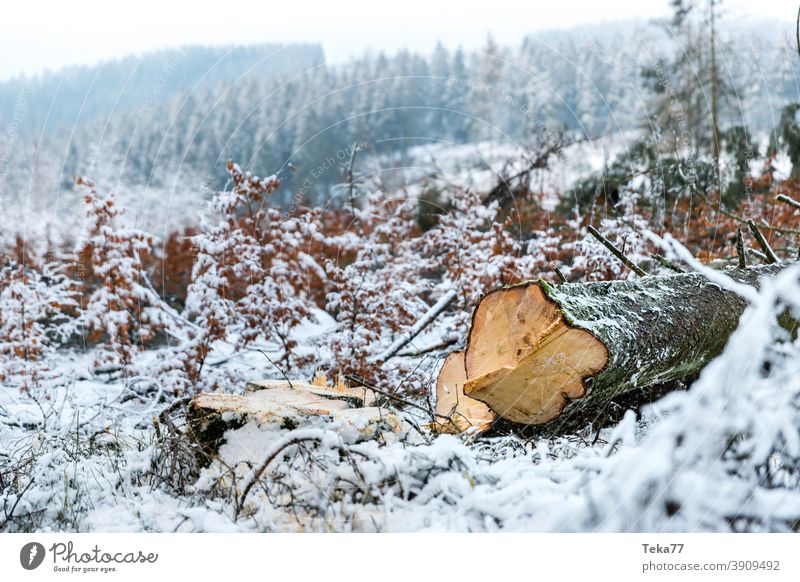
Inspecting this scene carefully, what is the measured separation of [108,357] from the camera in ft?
15.5

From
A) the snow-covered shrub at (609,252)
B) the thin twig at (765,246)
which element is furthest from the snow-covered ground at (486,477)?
the snow-covered shrub at (609,252)

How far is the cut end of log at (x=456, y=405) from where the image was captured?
2551 millimetres

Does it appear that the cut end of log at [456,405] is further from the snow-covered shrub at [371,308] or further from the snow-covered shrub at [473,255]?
the snow-covered shrub at [473,255]

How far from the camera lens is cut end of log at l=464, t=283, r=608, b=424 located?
2.26 m

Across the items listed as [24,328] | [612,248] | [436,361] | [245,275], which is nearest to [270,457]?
[436,361]

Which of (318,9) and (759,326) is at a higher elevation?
(318,9)

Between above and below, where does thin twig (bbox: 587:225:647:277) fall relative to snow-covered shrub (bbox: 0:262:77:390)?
above

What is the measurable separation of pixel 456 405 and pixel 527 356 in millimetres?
426

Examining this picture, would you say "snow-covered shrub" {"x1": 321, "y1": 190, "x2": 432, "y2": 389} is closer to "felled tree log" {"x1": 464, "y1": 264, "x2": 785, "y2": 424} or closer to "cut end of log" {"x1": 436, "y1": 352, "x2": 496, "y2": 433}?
"cut end of log" {"x1": 436, "y1": 352, "x2": 496, "y2": 433}

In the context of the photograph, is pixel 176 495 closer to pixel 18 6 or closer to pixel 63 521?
pixel 63 521

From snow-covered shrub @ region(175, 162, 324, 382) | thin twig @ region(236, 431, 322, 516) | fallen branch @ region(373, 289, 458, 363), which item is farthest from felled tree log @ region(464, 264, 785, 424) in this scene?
snow-covered shrub @ region(175, 162, 324, 382)
